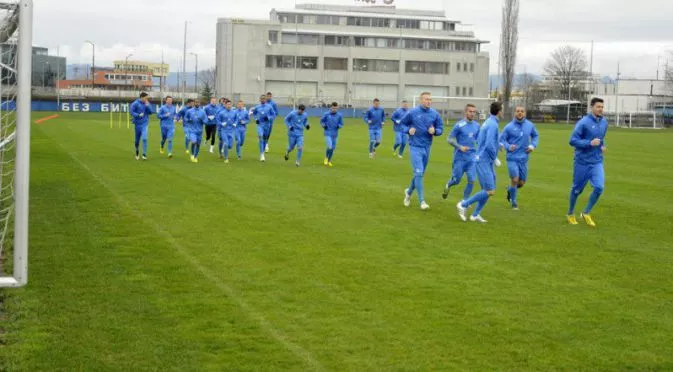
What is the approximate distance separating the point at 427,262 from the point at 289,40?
337 feet

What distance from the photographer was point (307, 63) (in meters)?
113

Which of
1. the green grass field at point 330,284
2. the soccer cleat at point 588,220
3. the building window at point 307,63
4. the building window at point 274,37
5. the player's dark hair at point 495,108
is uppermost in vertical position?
the building window at point 274,37

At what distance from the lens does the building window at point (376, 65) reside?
115000mm

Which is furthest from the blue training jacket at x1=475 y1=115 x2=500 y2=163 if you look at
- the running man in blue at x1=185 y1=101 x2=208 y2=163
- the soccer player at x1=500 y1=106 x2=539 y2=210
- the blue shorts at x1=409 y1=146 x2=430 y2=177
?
the running man in blue at x1=185 y1=101 x2=208 y2=163

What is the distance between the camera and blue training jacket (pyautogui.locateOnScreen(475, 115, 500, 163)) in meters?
16.1

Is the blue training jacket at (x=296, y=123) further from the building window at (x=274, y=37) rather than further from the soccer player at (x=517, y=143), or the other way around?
the building window at (x=274, y=37)

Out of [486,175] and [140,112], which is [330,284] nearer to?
[486,175]

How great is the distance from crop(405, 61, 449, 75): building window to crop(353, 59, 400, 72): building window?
164 centimetres

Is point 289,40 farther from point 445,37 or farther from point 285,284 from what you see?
point 285,284

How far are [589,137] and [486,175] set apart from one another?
5.92 feet

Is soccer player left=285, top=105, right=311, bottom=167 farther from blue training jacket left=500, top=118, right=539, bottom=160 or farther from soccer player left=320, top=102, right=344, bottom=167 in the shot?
blue training jacket left=500, top=118, right=539, bottom=160

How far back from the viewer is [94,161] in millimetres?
29828

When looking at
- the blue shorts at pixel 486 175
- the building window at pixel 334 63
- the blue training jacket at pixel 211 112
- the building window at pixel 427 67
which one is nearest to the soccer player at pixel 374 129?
the blue training jacket at pixel 211 112

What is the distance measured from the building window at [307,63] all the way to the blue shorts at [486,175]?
97776mm
